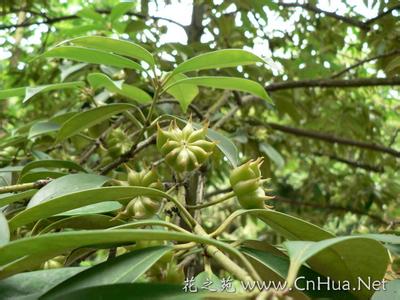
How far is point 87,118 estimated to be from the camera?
972 millimetres

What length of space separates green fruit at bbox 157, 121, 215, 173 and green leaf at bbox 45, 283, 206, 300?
13.4 inches

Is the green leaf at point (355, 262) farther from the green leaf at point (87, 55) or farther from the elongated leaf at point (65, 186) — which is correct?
the green leaf at point (87, 55)

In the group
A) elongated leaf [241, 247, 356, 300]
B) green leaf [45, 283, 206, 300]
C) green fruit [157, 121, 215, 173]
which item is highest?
green fruit [157, 121, 215, 173]

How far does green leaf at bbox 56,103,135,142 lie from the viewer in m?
0.96

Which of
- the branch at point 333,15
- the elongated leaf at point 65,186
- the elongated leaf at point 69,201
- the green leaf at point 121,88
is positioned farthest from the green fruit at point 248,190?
the branch at point 333,15

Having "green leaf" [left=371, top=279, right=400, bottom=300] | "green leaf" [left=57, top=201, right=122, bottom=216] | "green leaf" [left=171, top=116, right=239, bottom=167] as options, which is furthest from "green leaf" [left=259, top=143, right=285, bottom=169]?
"green leaf" [left=371, top=279, right=400, bottom=300]

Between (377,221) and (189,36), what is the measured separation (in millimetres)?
1062

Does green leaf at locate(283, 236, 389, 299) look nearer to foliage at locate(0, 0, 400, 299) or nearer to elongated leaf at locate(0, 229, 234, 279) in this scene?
foliage at locate(0, 0, 400, 299)

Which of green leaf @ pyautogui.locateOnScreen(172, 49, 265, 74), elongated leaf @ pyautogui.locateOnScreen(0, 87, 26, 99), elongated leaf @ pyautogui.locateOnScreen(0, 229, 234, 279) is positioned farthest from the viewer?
elongated leaf @ pyautogui.locateOnScreen(0, 87, 26, 99)

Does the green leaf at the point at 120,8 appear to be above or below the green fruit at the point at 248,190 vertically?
above

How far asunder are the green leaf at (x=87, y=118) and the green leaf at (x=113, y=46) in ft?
0.42

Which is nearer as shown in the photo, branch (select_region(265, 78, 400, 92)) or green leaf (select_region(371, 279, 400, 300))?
green leaf (select_region(371, 279, 400, 300))

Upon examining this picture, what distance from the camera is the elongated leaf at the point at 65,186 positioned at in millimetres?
731

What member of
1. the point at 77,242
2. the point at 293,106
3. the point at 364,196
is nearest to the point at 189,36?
the point at 293,106
